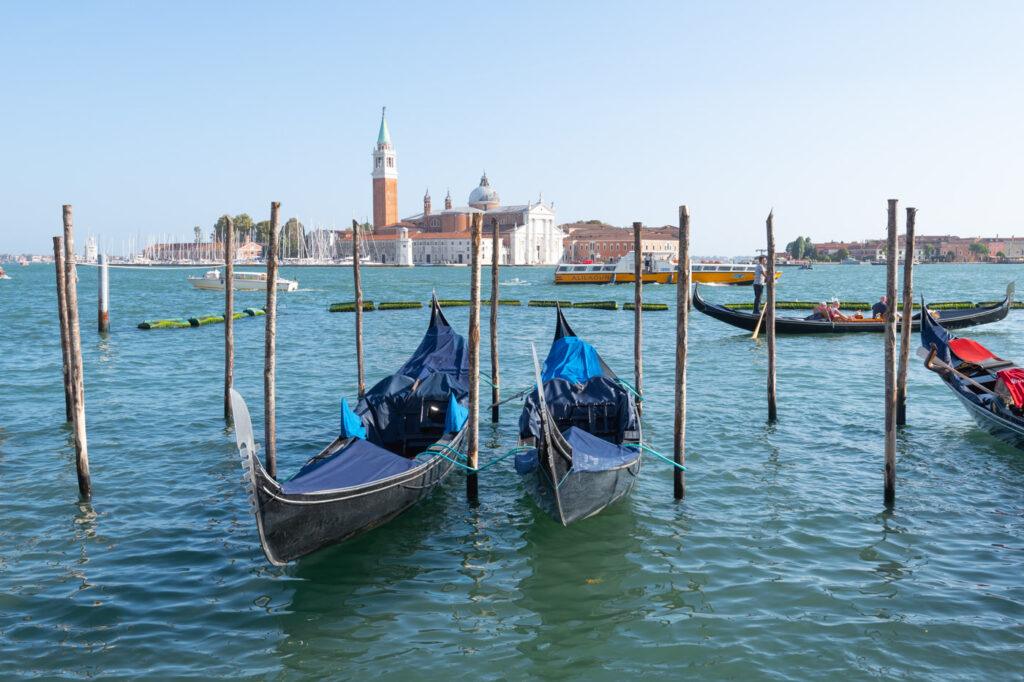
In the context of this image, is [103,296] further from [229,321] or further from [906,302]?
[906,302]

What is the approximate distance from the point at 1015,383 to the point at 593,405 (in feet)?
13.8

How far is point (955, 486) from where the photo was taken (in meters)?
6.64

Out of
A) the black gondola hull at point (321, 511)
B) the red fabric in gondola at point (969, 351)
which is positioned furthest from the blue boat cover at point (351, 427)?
the red fabric in gondola at point (969, 351)

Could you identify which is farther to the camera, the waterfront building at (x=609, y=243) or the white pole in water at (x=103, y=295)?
the waterfront building at (x=609, y=243)

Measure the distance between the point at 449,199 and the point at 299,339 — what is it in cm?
9588

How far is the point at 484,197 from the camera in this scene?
4176 inches

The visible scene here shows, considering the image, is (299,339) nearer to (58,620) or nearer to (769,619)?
(58,620)

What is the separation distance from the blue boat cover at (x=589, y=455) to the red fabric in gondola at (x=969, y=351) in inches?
220

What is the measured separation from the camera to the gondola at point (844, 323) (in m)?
17.2

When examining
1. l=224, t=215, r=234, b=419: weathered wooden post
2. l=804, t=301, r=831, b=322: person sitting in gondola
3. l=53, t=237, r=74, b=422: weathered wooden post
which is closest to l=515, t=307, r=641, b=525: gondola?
l=224, t=215, r=234, b=419: weathered wooden post

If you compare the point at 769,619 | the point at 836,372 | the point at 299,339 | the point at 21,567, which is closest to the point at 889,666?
the point at 769,619

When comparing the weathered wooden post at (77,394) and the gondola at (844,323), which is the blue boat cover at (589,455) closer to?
the weathered wooden post at (77,394)

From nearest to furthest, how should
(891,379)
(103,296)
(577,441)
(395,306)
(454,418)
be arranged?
(577,441) → (891,379) → (454,418) → (103,296) → (395,306)

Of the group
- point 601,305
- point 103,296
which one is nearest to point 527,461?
point 103,296
